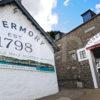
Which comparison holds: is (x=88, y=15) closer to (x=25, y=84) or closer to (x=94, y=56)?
(x=94, y=56)

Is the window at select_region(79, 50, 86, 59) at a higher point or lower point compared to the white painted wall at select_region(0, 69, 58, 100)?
higher

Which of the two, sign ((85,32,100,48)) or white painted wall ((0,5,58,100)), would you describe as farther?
sign ((85,32,100,48))

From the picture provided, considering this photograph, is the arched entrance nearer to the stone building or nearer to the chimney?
the stone building

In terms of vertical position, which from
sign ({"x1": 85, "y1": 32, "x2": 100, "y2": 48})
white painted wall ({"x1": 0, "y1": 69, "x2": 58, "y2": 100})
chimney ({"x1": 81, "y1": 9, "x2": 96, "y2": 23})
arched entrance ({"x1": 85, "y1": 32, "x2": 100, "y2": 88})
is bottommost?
white painted wall ({"x1": 0, "y1": 69, "x2": 58, "y2": 100})

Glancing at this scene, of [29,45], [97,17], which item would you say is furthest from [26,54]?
[97,17]

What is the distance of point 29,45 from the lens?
1600 centimetres

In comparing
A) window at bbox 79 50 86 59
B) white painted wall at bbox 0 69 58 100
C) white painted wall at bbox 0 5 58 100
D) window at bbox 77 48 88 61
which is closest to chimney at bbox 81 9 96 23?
window at bbox 77 48 88 61

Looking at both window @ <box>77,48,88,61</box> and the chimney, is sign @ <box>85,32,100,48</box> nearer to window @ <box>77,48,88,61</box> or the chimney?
window @ <box>77,48,88,61</box>

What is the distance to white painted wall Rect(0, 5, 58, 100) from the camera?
13430 millimetres

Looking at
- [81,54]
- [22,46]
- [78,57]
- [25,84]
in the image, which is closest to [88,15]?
[81,54]

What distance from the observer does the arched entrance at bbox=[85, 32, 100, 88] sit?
19.7 meters

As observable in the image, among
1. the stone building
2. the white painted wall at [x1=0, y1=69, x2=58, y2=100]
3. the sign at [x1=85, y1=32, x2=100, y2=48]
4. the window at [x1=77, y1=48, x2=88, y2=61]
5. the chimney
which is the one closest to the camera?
the white painted wall at [x1=0, y1=69, x2=58, y2=100]

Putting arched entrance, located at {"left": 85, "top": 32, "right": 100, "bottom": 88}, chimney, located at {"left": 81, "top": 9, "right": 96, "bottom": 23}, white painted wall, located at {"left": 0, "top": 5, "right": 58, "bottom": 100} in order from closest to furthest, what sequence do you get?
white painted wall, located at {"left": 0, "top": 5, "right": 58, "bottom": 100}, arched entrance, located at {"left": 85, "top": 32, "right": 100, "bottom": 88}, chimney, located at {"left": 81, "top": 9, "right": 96, "bottom": 23}

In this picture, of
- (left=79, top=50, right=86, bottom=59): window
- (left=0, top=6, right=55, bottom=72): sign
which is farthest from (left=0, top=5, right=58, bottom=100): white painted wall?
(left=79, top=50, right=86, bottom=59): window
